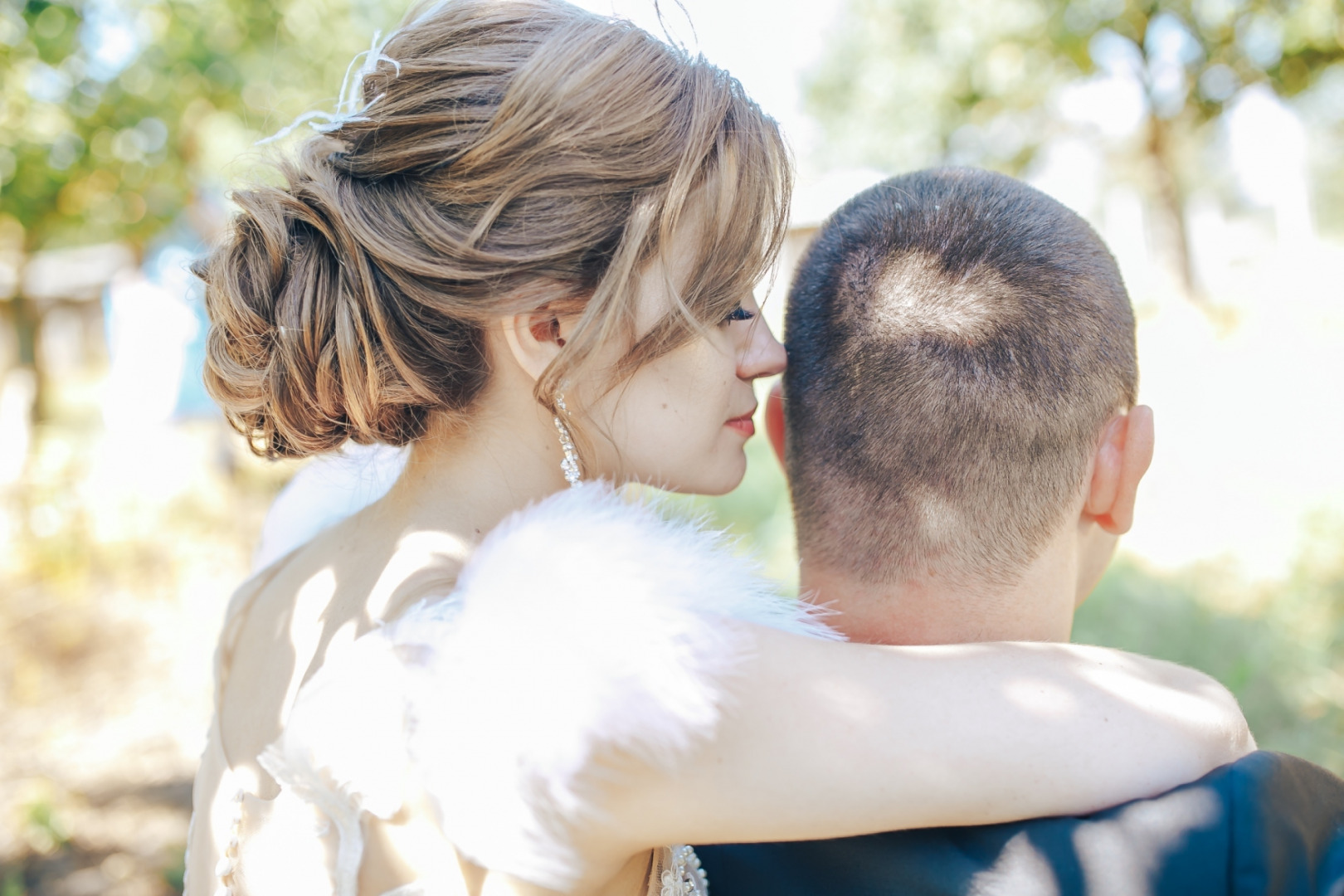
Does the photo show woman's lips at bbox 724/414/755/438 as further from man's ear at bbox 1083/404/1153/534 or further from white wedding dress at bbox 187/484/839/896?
man's ear at bbox 1083/404/1153/534

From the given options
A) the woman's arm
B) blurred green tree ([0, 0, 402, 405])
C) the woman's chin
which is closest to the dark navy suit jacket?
the woman's arm

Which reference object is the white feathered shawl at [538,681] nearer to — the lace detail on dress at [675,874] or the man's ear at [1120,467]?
the lace detail on dress at [675,874]

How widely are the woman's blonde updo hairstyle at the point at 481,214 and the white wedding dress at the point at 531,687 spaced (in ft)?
1.38

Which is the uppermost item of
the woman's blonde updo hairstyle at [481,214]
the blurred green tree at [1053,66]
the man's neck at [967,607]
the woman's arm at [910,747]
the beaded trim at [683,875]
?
the blurred green tree at [1053,66]

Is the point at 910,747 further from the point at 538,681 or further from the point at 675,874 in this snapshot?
the point at 675,874

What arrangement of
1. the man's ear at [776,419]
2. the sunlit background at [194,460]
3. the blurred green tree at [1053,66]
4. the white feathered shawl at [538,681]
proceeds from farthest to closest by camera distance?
the blurred green tree at [1053,66] < the sunlit background at [194,460] < the man's ear at [776,419] < the white feathered shawl at [538,681]

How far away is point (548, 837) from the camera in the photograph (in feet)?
3.59

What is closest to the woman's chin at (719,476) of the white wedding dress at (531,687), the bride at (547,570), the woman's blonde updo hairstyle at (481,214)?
the bride at (547,570)

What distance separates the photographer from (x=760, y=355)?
1.78 m

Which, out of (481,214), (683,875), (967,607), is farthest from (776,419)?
(683,875)

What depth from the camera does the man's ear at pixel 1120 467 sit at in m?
1.54

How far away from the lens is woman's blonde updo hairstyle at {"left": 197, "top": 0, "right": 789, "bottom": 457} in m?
1.52

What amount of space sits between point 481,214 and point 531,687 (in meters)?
0.82

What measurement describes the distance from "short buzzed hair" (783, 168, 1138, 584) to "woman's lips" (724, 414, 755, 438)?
0.18 m
